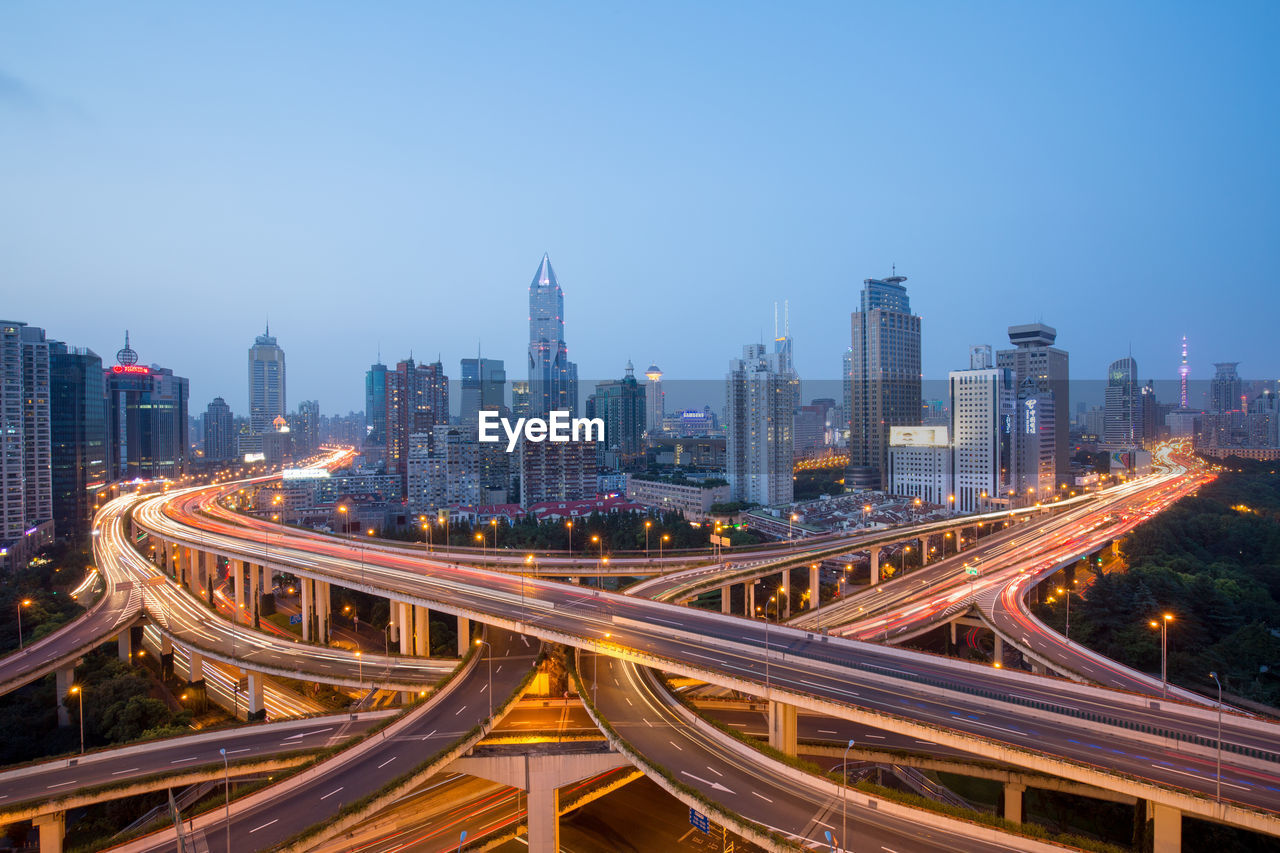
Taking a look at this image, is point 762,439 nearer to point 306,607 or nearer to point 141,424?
point 306,607

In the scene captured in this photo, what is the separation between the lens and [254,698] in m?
30.7

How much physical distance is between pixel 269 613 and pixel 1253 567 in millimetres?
72596

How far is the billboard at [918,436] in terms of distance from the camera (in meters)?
93.6

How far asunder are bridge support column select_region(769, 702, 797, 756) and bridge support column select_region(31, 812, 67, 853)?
2068 cm

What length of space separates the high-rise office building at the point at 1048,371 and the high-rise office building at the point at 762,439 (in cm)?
3652

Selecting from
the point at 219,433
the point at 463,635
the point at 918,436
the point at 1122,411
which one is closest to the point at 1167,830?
the point at 463,635

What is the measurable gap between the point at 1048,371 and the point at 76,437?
447 ft

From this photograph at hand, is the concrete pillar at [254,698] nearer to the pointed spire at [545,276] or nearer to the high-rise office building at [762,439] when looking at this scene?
the high-rise office building at [762,439]

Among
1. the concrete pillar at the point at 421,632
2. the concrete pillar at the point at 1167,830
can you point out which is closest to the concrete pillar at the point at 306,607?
the concrete pillar at the point at 421,632

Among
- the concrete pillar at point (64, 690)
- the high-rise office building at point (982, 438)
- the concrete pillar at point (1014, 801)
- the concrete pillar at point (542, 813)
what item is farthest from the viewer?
the high-rise office building at point (982, 438)

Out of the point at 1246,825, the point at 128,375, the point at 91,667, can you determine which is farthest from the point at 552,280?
the point at 1246,825

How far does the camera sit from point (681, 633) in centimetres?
2472

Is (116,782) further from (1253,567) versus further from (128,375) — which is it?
(128,375)

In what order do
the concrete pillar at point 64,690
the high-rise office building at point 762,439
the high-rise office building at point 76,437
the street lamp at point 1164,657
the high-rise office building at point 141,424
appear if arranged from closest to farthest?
the street lamp at point 1164,657, the concrete pillar at point 64,690, the high-rise office building at point 76,437, the high-rise office building at point 762,439, the high-rise office building at point 141,424
